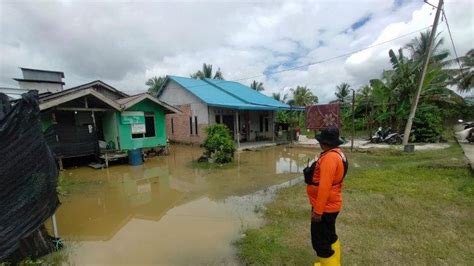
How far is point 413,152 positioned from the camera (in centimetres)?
1102

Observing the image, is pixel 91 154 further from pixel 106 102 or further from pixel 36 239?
pixel 36 239

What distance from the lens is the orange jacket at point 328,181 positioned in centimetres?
251

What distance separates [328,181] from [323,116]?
10.3m

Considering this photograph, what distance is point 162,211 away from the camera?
539 centimetres

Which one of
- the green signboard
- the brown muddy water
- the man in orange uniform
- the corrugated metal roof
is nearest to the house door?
the corrugated metal roof

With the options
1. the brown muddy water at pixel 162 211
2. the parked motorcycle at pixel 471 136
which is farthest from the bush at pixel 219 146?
the parked motorcycle at pixel 471 136

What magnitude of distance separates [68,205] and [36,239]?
267 centimetres

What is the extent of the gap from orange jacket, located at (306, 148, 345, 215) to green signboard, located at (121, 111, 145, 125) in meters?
10.8

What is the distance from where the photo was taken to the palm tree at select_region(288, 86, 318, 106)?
31.7m

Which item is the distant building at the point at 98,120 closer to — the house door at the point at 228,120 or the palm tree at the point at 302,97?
the house door at the point at 228,120

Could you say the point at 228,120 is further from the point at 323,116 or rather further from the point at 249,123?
the point at 323,116

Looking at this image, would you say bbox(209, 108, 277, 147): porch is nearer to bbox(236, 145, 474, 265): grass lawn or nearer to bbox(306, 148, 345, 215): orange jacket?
bbox(236, 145, 474, 265): grass lawn

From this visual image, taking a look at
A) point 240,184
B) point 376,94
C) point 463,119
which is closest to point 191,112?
point 240,184

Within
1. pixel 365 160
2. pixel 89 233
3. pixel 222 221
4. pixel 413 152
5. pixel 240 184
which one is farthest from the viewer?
pixel 413 152
